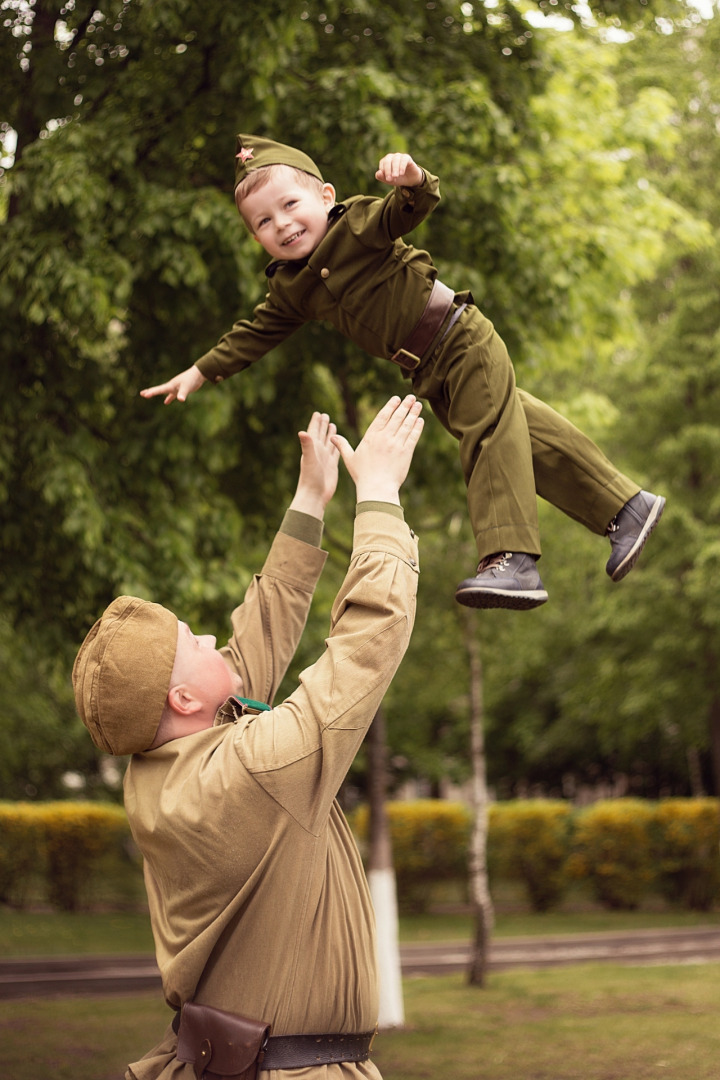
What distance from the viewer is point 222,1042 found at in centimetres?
249

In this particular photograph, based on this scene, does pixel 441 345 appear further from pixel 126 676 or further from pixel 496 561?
pixel 126 676

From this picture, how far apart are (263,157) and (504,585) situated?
1323mm

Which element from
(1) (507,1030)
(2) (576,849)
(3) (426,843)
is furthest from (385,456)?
(3) (426,843)

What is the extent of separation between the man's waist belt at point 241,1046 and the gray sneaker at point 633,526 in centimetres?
133

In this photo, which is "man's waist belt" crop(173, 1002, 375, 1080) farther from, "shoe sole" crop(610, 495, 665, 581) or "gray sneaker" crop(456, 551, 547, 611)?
"shoe sole" crop(610, 495, 665, 581)

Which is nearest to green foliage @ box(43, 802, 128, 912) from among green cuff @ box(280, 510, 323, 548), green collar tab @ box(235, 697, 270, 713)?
green cuff @ box(280, 510, 323, 548)

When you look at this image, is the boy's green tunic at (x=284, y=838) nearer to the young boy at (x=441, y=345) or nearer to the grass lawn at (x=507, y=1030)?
the young boy at (x=441, y=345)

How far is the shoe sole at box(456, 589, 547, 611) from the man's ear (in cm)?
66

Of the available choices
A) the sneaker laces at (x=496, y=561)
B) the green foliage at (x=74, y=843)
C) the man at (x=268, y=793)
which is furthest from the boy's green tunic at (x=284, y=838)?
the green foliage at (x=74, y=843)

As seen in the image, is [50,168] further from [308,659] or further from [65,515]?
[308,659]

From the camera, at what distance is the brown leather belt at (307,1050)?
2.49 metres

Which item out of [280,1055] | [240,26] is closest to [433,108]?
[240,26]

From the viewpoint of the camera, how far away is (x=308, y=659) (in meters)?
8.82

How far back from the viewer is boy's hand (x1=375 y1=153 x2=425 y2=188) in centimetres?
262
